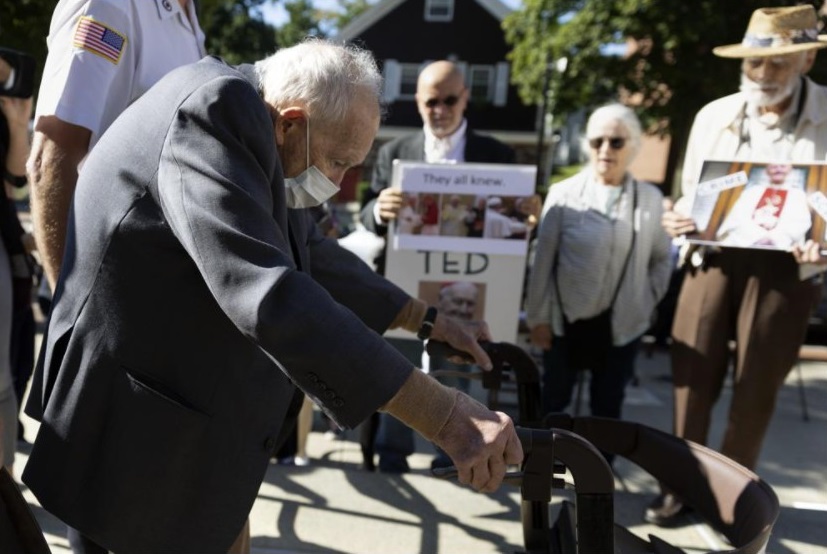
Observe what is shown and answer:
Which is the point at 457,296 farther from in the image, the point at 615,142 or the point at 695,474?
the point at 695,474

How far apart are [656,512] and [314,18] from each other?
1995 inches

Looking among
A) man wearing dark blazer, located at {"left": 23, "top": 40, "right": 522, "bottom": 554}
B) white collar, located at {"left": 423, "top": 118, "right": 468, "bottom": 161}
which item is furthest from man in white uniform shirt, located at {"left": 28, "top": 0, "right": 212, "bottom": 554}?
white collar, located at {"left": 423, "top": 118, "right": 468, "bottom": 161}

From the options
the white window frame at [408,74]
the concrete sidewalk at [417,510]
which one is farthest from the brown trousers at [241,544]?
the white window frame at [408,74]

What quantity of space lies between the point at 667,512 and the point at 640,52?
18373 mm

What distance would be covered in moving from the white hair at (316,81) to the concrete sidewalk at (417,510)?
2.02 m

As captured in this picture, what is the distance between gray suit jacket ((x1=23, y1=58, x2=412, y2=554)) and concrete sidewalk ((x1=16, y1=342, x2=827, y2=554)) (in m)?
1.49

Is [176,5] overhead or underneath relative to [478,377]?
overhead

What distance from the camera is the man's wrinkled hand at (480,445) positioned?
144 cm

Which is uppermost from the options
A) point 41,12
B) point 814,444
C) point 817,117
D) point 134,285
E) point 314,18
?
point 314,18

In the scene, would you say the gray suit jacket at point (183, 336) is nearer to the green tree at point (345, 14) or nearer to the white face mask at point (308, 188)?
the white face mask at point (308, 188)

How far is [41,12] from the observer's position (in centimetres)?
1088

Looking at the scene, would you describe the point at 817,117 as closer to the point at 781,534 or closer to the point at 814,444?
the point at 781,534

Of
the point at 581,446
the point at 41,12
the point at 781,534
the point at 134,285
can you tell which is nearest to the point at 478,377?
the point at 581,446

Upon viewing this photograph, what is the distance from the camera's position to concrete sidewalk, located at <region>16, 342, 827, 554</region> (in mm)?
3215
